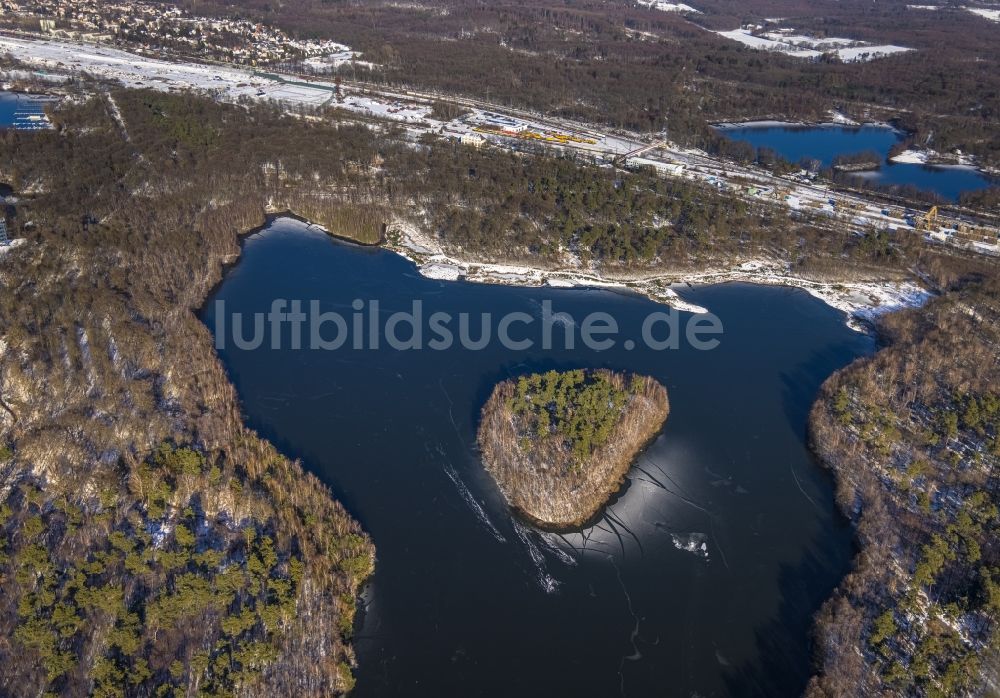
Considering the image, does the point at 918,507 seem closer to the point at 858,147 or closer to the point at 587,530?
the point at 587,530

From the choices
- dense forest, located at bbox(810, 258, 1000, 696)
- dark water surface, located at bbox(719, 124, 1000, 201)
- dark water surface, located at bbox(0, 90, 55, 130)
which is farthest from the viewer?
dark water surface, located at bbox(719, 124, 1000, 201)

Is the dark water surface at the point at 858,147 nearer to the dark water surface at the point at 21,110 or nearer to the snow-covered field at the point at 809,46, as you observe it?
the snow-covered field at the point at 809,46

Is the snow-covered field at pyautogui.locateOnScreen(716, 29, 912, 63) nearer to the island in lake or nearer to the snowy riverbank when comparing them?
the snowy riverbank

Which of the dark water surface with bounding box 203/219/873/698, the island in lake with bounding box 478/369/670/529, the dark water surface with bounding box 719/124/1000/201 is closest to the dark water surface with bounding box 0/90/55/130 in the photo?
the dark water surface with bounding box 203/219/873/698

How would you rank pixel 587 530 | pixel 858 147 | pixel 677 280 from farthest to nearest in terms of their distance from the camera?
pixel 858 147 → pixel 677 280 → pixel 587 530

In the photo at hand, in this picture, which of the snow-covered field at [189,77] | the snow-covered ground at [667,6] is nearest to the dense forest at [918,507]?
the snow-covered field at [189,77]

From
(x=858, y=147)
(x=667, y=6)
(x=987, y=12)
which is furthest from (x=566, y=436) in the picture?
(x=987, y=12)

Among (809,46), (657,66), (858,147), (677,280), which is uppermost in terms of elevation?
(809,46)
